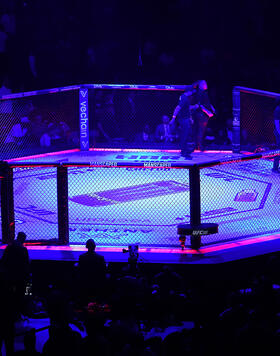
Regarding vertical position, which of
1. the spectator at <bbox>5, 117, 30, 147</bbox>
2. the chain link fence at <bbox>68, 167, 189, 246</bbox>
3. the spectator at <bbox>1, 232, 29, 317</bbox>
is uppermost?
the spectator at <bbox>5, 117, 30, 147</bbox>

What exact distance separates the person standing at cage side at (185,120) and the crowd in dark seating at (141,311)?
17.4 ft

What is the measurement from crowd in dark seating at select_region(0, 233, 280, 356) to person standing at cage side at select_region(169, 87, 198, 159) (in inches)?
209

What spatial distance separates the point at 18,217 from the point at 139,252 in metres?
2.35

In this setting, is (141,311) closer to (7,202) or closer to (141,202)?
(7,202)

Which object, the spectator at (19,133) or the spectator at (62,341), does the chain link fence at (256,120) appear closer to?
the spectator at (19,133)

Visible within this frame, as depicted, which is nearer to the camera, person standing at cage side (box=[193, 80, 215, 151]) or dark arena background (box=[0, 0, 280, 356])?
dark arena background (box=[0, 0, 280, 356])

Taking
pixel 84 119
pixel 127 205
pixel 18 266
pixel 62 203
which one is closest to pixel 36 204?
pixel 127 205

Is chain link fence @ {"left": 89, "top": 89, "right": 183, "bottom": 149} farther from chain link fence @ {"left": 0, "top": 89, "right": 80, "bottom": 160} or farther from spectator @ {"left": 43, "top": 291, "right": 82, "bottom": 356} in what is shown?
spectator @ {"left": 43, "top": 291, "right": 82, "bottom": 356}

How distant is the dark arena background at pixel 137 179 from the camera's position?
609 cm

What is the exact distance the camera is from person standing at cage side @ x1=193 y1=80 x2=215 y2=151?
512 inches

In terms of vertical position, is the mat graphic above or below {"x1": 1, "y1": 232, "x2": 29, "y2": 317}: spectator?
above

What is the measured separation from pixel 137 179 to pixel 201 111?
7.41 ft

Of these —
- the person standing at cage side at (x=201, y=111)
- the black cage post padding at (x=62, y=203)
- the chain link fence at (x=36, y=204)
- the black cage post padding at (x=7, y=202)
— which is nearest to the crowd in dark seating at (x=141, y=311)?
the black cage post padding at (x=62, y=203)

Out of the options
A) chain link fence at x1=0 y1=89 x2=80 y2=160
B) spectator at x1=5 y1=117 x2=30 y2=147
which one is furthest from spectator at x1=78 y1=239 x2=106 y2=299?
spectator at x1=5 y1=117 x2=30 y2=147
